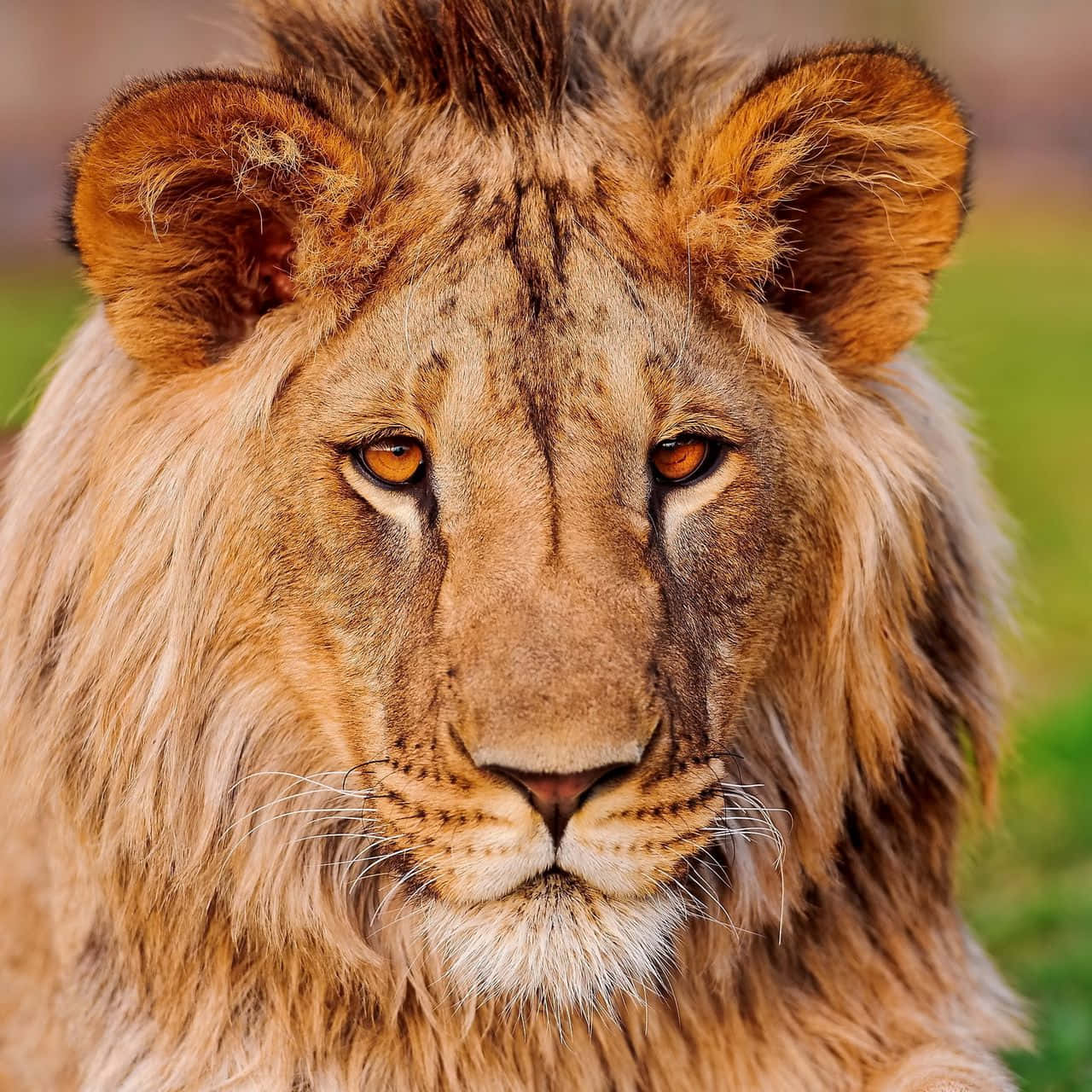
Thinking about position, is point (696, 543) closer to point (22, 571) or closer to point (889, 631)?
point (889, 631)

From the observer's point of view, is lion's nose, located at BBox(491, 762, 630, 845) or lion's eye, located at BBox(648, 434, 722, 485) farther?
lion's eye, located at BBox(648, 434, 722, 485)

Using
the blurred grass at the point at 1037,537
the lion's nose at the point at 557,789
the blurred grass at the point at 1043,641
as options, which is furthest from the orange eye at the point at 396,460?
the blurred grass at the point at 1043,641

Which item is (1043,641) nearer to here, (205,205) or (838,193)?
(838,193)

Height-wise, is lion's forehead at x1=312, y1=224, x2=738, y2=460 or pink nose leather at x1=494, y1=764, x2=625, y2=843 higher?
lion's forehead at x1=312, y1=224, x2=738, y2=460

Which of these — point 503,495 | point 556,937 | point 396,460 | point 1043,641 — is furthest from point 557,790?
point 1043,641

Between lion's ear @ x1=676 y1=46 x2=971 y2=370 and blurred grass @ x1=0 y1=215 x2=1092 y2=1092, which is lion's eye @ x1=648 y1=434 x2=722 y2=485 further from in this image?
blurred grass @ x1=0 y1=215 x2=1092 y2=1092

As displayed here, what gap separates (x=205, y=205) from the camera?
2.67 m

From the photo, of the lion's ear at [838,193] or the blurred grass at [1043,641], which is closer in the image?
the lion's ear at [838,193]

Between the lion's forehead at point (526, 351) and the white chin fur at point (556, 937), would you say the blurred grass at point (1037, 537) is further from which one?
the white chin fur at point (556, 937)

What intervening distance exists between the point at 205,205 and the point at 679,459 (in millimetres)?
868

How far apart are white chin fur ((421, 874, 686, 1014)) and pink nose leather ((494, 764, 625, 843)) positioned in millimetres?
129

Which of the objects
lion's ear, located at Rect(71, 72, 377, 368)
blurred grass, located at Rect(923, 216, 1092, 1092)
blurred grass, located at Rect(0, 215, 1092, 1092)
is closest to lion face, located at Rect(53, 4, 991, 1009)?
lion's ear, located at Rect(71, 72, 377, 368)

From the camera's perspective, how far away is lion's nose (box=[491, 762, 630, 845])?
226 cm

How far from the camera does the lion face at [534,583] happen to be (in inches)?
91.9
